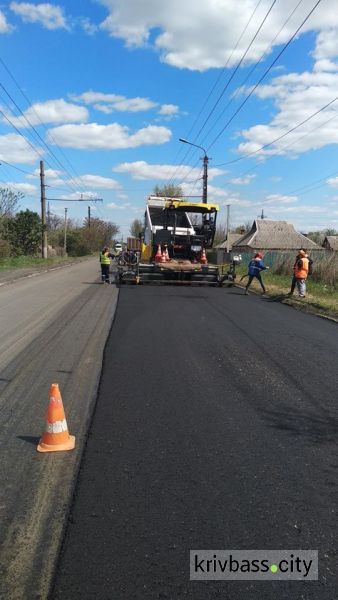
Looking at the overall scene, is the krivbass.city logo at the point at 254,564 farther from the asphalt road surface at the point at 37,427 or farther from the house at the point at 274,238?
the house at the point at 274,238

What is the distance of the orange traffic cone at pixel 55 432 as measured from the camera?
4.11m

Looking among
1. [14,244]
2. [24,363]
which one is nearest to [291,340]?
[24,363]

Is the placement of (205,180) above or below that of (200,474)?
above

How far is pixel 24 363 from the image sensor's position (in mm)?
7133

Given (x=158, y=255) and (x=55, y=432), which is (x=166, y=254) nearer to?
(x=158, y=255)

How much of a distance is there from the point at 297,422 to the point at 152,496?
201 centimetres

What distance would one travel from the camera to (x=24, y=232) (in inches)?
1855

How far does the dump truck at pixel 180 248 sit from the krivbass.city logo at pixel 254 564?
57.9ft

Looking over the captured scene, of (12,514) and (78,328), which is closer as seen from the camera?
(12,514)

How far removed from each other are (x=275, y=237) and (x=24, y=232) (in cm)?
3840

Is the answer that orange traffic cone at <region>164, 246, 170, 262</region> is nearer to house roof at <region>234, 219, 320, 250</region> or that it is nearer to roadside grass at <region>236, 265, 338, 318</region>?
roadside grass at <region>236, 265, 338, 318</region>

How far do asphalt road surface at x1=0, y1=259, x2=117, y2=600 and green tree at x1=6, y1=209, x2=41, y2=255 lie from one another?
36026 millimetres

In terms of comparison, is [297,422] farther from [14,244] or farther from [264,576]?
[14,244]

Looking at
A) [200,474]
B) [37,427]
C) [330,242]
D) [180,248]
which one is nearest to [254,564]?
[200,474]
